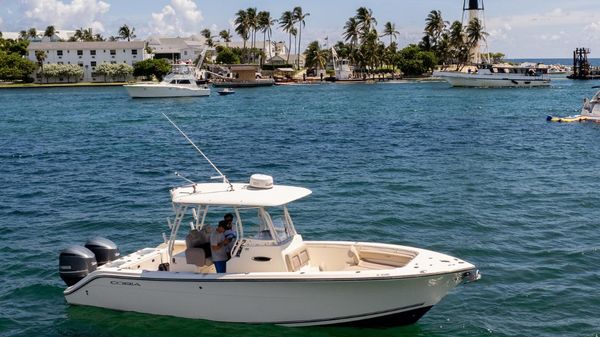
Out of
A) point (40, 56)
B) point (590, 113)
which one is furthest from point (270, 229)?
point (40, 56)

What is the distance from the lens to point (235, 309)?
12906 mm

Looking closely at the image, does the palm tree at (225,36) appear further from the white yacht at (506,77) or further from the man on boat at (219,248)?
the man on boat at (219,248)

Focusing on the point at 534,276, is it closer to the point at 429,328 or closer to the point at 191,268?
the point at 429,328

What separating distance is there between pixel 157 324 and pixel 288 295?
2802mm

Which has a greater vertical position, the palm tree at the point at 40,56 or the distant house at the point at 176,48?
the distant house at the point at 176,48

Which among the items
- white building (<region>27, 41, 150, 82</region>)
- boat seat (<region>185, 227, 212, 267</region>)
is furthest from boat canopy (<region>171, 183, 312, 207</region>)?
white building (<region>27, 41, 150, 82</region>)

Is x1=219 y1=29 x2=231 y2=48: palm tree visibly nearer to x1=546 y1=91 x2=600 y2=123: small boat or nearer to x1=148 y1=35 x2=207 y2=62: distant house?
x1=148 y1=35 x2=207 y2=62: distant house

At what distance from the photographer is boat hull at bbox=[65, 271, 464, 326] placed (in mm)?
12359

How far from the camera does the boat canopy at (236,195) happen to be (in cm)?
1287

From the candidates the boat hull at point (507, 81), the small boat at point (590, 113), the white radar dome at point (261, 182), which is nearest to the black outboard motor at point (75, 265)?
the white radar dome at point (261, 182)

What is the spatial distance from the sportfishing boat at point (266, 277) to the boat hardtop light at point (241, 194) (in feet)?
0.06

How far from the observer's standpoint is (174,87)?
98.2 meters

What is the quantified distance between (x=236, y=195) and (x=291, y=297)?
223 centimetres

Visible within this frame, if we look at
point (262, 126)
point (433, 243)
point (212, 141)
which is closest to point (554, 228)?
point (433, 243)
